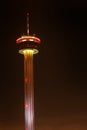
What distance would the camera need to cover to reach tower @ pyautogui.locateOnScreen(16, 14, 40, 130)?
3569 centimetres

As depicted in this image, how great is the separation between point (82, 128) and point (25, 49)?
8472 mm

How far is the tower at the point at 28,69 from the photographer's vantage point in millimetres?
35688

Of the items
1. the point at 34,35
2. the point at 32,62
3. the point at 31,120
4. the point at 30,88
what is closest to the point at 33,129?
the point at 31,120

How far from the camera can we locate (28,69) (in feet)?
119

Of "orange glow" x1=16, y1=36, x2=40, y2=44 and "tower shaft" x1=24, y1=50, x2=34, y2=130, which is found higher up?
"orange glow" x1=16, y1=36, x2=40, y2=44

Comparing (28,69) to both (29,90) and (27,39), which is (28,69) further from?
(27,39)

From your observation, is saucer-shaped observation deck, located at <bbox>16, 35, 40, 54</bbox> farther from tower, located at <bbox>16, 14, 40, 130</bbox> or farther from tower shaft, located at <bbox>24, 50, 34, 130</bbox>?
tower shaft, located at <bbox>24, 50, 34, 130</bbox>

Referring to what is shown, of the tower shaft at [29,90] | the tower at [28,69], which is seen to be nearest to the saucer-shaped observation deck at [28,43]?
the tower at [28,69]

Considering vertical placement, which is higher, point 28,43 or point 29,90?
point 28,43

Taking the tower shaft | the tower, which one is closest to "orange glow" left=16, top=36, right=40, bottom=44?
the tower

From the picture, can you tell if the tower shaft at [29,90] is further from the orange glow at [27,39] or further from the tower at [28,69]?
the orange glow at [27,39]

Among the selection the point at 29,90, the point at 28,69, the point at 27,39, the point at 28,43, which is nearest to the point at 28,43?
the point at 28,43

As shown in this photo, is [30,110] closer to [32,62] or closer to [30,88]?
[30,88]

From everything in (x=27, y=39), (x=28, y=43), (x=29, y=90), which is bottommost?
(x=29, y=90)
